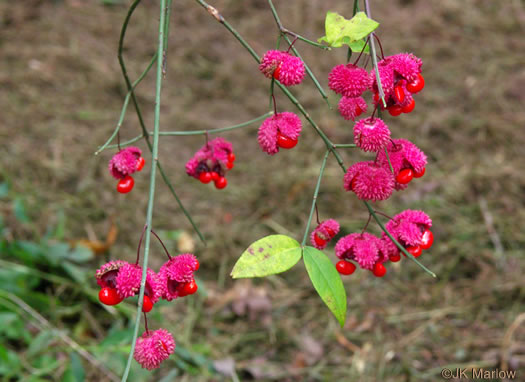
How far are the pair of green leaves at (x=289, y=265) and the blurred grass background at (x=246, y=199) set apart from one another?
88 cm

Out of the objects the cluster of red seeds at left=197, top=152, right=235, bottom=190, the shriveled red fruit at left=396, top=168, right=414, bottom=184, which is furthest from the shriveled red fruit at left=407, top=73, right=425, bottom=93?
the cluster of red seeds at left=197, top=152, right=235, bottom=190

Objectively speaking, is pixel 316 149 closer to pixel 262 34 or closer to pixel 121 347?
pixel 262 34

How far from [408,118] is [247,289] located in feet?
4.20

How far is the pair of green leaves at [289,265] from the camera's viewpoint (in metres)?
0.70

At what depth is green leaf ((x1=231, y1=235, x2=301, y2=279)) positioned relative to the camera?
691 mm

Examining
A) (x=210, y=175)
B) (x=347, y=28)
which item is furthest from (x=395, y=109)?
(x=210, y=175)

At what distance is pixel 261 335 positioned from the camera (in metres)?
1.84

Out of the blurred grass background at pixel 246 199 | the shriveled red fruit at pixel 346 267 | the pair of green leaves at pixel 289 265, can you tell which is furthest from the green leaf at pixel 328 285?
the blurred grass background at pixel 246 199

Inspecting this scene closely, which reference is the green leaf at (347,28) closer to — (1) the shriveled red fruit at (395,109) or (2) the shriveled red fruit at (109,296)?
(1) the shriveled red fruit at (395,109)

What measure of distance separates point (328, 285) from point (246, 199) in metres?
1.60

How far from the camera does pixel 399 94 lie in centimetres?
77

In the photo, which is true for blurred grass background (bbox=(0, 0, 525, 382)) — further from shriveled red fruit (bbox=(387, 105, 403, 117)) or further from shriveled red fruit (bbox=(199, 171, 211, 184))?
shriveled red fruit (bbox=(387, 105, 403, 117))

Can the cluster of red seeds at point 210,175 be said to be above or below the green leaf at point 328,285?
below

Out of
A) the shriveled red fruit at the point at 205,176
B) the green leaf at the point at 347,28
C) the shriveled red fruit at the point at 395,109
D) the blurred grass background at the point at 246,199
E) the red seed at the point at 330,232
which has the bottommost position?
the blurred grass background at the point at 246,199
